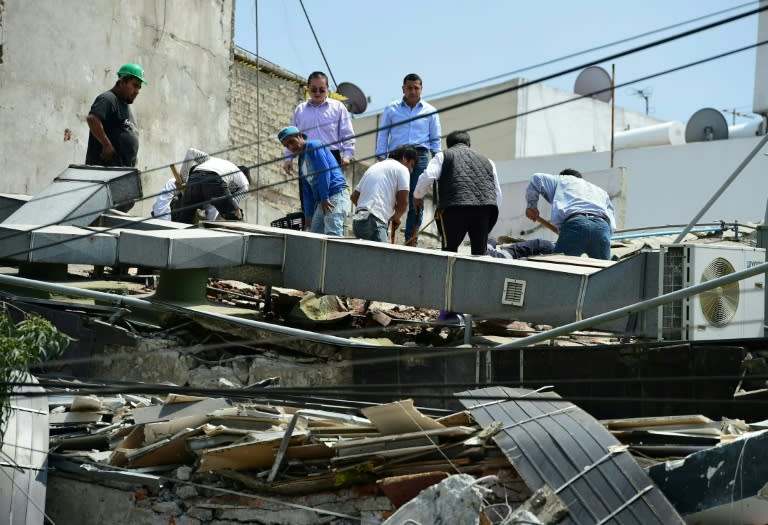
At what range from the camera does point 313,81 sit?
13906mm

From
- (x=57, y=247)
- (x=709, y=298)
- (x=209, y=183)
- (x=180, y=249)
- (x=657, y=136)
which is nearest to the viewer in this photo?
(x=709, y=298)

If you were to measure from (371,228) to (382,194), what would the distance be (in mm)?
338

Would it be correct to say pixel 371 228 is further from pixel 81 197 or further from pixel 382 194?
pixel 81 197

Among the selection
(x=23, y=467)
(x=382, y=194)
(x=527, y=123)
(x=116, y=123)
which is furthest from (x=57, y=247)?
(x=527, y=123)

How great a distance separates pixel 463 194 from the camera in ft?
36.5

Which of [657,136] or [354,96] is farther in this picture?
[657,136]

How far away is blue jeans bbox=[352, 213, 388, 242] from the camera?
478 inches

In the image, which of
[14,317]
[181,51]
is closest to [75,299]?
[14,317]

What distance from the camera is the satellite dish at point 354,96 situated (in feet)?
85.7

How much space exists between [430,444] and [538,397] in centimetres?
79

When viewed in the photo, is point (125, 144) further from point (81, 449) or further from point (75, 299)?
point (81, 449)

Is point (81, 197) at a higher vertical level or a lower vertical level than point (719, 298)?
higher

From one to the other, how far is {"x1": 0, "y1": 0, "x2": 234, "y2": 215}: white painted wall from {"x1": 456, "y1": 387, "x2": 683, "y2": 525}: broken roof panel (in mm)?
9848

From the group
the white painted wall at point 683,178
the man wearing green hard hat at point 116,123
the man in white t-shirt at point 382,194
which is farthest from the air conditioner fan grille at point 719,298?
the white painted wall at point 683,178
